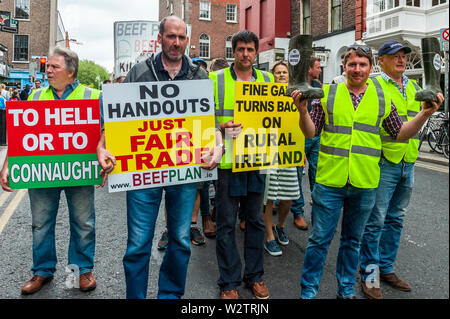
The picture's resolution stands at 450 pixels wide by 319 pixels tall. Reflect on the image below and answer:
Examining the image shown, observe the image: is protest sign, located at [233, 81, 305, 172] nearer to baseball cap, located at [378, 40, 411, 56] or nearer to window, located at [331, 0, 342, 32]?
baseball cap, located at [378, 40, 411, 56]

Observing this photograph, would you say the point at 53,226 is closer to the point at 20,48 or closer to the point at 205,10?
the point at 205,10

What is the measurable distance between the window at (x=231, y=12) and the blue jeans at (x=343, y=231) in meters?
42.8

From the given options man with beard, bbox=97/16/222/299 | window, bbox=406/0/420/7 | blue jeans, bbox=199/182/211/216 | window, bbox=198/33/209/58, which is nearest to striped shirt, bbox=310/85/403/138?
man with beard, bbox=97/16/222/299

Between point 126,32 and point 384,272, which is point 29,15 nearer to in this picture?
point 126,32

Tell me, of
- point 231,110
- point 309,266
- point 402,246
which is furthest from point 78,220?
point 402,246

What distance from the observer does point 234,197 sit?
3.32 meters

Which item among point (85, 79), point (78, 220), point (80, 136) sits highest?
point (85, 79)

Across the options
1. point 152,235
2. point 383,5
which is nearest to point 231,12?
point 383,5

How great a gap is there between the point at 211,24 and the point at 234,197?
41555 mm

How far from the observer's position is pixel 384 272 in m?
A: 3.60

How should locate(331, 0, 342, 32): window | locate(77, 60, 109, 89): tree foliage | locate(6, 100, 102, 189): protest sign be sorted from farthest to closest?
locate(77, 60, 109, 89): tree foliage
locate(331, 0, 342, 32): window
locate(6, 100, 102, 189): protest sign

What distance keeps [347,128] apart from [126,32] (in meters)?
7.09

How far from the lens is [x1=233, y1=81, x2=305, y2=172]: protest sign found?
11.0 feet

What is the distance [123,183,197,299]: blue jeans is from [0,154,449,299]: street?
1.31ft
